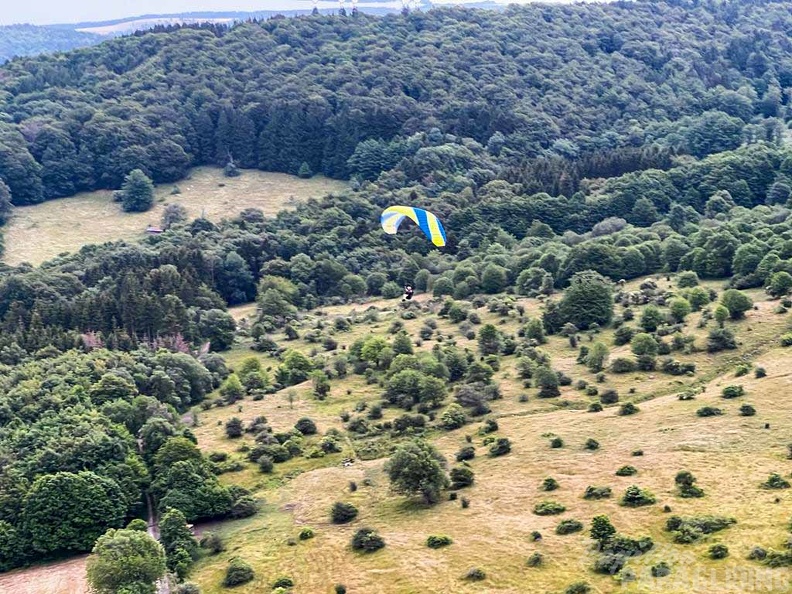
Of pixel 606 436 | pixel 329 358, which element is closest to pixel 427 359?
pixel 329 358

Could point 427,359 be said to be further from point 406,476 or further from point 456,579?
point 456,579

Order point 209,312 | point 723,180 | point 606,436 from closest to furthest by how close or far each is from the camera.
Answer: point 606,436 < point 209,312 < point 723,180

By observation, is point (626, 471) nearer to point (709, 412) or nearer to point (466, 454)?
point (709, 412)

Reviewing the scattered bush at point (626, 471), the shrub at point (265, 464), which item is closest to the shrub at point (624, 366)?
the scattered bush at point (626, 471)

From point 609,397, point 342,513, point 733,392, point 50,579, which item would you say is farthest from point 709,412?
point 50,579

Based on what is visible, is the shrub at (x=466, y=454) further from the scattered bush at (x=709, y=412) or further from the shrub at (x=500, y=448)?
the scattered bush at (x=709, y=412)
